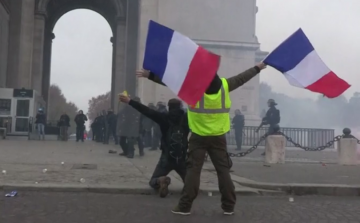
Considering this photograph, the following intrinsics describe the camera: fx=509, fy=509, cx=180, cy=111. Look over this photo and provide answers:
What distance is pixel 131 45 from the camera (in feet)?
98.9

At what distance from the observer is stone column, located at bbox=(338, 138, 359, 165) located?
12.7m

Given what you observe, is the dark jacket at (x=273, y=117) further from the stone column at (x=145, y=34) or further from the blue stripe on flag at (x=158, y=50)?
the blue stripe on flag at (x=158, y=50)

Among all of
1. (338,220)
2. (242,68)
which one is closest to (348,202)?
(338,220)

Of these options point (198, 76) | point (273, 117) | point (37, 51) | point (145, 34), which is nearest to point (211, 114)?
point (198, 76)

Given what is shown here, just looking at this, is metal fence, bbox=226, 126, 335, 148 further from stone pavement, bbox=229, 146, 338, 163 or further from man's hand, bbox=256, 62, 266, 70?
man's hand, bbox=256, 62, 266, 70

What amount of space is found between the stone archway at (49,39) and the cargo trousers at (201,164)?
887 inches

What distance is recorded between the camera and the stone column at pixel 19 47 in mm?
28891

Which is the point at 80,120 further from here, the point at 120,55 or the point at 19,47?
the point at 120,55

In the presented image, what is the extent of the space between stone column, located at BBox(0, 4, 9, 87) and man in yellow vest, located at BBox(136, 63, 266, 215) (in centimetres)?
2484

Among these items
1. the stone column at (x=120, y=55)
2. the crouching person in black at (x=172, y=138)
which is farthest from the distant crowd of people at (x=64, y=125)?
the crouching person in black at (x=172, y=138)

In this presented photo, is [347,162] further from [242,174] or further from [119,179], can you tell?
[119,179]

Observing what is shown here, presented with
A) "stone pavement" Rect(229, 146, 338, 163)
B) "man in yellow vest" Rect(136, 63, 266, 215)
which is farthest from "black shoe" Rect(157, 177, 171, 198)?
"stone pavement" Rect(229, 146, 338, 163)

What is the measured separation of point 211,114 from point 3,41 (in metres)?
25.6

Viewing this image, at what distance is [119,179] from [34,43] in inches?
1089
